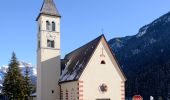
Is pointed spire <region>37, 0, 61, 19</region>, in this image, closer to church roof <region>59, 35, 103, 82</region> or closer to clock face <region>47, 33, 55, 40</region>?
clock face <region>47, 33, 55, 40</region>

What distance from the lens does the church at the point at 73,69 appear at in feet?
131

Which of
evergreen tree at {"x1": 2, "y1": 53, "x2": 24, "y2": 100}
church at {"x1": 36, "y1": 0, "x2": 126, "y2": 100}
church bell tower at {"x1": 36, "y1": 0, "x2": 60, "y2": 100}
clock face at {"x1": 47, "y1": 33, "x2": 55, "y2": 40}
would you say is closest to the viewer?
church at {"x1": 36, "y1": 0, "x2": 126, "y2": 100}

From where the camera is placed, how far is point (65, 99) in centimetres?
4453

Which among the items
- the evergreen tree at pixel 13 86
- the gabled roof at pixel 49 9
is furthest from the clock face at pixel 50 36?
the evergreen tree at pixel 13 86

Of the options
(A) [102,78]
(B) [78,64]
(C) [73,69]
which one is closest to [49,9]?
(C) [73,69]

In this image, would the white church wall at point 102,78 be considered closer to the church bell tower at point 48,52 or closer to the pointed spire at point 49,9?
the church bell tower at point 48,52

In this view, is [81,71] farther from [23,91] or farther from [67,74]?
[23,91]

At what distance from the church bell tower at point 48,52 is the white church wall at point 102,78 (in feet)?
29.7

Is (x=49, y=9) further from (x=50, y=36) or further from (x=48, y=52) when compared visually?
(x=48, y=52)

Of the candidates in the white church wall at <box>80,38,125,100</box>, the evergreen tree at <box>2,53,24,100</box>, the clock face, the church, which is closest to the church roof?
the church

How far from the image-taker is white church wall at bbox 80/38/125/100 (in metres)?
39.6

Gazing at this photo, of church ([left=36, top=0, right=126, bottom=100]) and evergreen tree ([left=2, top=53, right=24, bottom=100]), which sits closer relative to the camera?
church ([left=36, top=0, right=126, bottom=100])

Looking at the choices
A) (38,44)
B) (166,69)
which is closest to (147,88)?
(166,69)

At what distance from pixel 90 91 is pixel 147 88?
15257 cm
